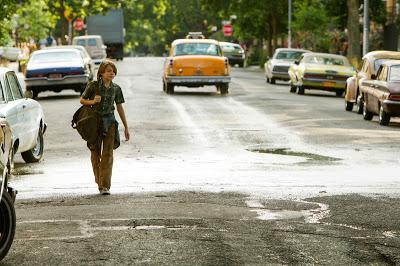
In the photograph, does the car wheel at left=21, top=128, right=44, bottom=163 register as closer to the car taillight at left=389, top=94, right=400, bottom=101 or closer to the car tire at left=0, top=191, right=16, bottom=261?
the car tire at left=0, top=191, right=16, bottom=261

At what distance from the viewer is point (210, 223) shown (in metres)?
10.1

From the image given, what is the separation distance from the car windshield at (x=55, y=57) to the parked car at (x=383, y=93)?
11.0m

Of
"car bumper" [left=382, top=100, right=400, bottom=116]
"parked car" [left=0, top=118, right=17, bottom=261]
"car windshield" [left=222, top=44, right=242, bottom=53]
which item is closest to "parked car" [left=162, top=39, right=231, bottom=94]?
"car bumper" [left=382, top=100, right=400, bottom=116]

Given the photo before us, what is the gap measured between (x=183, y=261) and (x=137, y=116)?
18.6m

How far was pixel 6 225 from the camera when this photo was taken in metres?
8.04

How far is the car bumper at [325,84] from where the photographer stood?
38219 millimetres

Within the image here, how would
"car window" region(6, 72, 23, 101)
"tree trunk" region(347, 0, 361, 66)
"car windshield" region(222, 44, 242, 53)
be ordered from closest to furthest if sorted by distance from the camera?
1. "car window" region(6, 72, 23, 101)
2. "tree trunk" region(347, 0, 361, 66)
3. "car windshield" region(222, 44, 242, 53)

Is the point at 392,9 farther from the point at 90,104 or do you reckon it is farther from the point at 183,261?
the point at 183,261

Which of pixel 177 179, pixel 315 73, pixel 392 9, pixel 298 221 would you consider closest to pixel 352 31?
pixel 392 9

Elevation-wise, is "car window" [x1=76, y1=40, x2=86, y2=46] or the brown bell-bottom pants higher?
the brown bell-bottom pants

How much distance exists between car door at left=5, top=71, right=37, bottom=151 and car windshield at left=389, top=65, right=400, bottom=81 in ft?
35.4

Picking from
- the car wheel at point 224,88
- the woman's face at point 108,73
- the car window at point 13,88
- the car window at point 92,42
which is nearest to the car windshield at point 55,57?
the car wheel at point 224,88

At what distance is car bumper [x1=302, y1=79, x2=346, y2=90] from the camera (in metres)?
38.2

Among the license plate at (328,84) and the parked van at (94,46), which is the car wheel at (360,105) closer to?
the license plate at (328,84)
